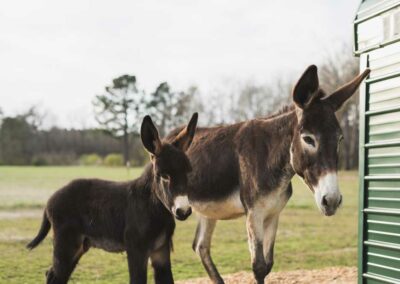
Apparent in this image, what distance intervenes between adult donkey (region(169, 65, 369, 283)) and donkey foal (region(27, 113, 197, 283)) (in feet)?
1.45

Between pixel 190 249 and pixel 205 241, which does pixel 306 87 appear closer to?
pixel 205 241

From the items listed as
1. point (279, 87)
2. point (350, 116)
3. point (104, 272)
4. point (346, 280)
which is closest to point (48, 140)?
point (279, 87)

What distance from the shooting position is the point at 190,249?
14.0 m

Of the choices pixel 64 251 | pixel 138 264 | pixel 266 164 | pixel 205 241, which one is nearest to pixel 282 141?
pixel 266 164

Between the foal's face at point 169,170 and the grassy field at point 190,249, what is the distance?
5228mm

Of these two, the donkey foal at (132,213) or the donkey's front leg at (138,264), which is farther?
the donkey's front leg at (138,264)

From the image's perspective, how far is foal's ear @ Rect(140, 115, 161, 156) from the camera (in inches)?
193

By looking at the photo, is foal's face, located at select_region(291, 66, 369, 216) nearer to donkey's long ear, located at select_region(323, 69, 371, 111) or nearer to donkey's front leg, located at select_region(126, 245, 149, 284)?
donkey's long ear, located at select_region(323, 69, 371, 111)

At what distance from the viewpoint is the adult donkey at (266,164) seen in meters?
5.01

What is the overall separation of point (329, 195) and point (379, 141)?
58.6 inches

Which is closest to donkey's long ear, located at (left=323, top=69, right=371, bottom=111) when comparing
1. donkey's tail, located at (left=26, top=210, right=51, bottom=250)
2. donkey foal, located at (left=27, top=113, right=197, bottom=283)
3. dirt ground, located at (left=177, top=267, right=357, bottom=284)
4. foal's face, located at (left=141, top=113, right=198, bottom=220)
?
donkey foal, located at (left=27, top=113, right=197, bottom=283)

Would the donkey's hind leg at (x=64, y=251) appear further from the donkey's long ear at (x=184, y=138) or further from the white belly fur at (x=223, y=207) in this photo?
the white belly fur at (x=223, y=207)

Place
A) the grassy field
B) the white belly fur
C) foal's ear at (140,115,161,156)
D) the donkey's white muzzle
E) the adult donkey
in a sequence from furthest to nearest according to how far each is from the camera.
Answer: the grassy field, the white belly fur, the adult donkey, foal's ear at (140,115,161,156), the donkey's white muzzle

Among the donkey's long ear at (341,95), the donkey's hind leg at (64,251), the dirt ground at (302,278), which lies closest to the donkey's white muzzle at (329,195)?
the donkey's long ear at (341,95)
